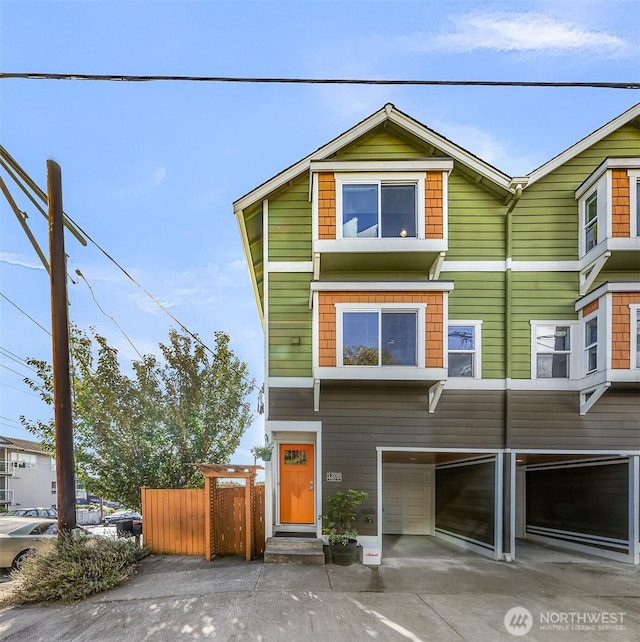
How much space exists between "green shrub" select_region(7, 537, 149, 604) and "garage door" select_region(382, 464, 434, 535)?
22.6ft

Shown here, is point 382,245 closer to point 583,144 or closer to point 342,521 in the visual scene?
point 583,144

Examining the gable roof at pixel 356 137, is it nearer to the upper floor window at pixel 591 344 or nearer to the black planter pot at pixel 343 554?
the upper floor window at pixel 591 344

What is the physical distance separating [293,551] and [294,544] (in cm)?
18

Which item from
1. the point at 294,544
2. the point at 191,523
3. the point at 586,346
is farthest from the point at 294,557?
the point at 586,346

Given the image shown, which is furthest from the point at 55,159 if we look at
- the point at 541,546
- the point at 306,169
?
the point at 541,546

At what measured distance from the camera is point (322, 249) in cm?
838

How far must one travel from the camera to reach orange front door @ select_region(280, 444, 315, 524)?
8.88 meters

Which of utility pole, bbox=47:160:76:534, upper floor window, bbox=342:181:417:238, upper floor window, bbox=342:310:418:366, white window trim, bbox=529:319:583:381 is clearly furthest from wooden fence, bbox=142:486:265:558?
Answer: white window trim, bbox=529:319:583:381

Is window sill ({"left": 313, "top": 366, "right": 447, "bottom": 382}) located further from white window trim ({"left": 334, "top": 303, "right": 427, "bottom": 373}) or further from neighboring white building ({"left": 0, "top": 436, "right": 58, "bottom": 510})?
neighboring white building ({"left": 0, "top": 436, "right": 58, "bottom": 510})

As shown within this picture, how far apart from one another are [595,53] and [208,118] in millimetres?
8154

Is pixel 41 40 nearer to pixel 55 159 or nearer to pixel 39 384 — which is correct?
pixel 55 159

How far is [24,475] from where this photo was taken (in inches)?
1268

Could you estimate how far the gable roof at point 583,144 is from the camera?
356 inches

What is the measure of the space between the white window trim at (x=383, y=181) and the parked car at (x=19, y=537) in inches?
358
